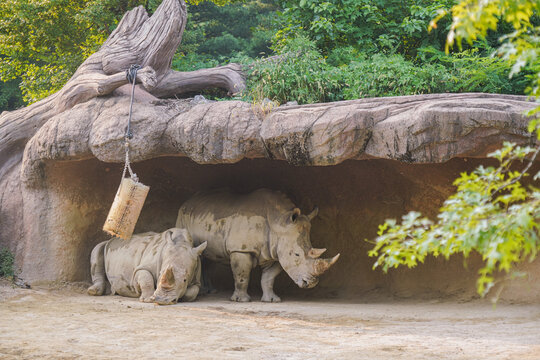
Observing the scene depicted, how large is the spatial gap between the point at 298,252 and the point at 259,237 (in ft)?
2.05

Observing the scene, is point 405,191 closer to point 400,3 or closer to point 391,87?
point 391,87

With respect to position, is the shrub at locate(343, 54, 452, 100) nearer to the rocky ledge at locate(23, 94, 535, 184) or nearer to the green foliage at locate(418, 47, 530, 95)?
the green foliage at locate(418, 47, 530, 95)

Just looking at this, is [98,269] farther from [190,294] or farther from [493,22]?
[493,22]

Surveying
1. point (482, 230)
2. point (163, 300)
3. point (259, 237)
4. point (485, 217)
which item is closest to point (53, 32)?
point (259, 237)

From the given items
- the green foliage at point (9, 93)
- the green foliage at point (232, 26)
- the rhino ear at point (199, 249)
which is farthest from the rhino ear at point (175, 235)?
the green foliage at point (9, 93)

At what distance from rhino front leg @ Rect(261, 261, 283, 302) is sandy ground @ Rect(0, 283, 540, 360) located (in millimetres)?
319

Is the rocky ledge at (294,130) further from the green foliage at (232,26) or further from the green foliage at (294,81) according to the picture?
the green foliage at (232,26)

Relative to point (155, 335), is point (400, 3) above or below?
above

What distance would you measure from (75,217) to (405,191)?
4.60 meters

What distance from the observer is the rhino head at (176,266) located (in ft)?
26.5

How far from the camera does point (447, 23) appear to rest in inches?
428

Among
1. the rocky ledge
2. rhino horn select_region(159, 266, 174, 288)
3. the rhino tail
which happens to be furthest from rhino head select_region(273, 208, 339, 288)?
the rhino tail

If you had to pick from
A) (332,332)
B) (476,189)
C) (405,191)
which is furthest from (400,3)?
(476,189)

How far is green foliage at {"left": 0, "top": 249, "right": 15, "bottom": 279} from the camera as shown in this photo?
30.8 feet
